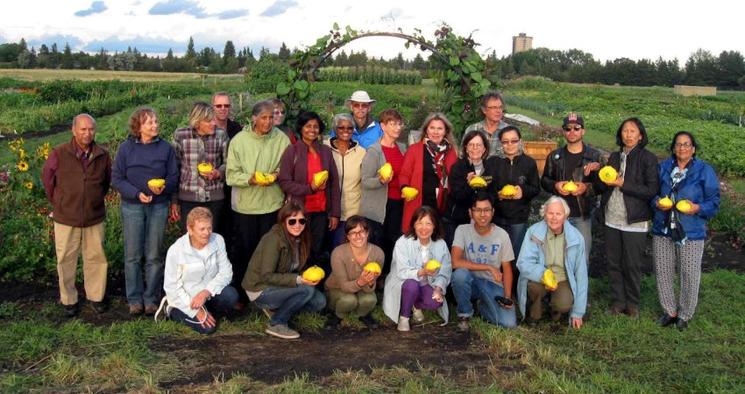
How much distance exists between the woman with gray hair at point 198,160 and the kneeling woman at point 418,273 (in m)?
1.62

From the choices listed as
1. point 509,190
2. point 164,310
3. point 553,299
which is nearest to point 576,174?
point 509,190

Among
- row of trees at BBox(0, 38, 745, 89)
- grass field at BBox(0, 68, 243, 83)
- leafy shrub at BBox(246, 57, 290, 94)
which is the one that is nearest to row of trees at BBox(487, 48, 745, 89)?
row of trees at BBox(0, 38, 745, 89)

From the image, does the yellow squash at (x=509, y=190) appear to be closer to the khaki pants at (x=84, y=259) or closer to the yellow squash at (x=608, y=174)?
the yellow squash at (x=608, y=174)

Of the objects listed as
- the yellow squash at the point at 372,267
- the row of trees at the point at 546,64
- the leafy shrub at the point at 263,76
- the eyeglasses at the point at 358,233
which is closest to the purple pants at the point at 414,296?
the yellow squash at the point at 372,267

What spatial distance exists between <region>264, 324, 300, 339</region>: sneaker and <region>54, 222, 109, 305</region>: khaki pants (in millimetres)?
1629

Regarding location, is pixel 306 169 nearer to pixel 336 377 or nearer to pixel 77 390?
pixel 336 377

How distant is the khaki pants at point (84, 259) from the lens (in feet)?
18.0

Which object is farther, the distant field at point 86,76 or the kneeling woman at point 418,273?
the distant field at point 86,76

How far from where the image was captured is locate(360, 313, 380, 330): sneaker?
17.7ft

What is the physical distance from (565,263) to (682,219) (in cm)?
99

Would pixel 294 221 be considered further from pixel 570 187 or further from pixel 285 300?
pixel 570 187

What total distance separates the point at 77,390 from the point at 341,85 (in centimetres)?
2315

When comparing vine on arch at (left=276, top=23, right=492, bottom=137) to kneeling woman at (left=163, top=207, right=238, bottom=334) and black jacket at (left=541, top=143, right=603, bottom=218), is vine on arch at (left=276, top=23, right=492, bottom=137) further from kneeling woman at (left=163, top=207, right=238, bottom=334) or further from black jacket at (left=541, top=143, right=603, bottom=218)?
kneeling woman at (left=163, top=207, right=238, bottom=334)

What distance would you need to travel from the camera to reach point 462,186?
5.64 metres
